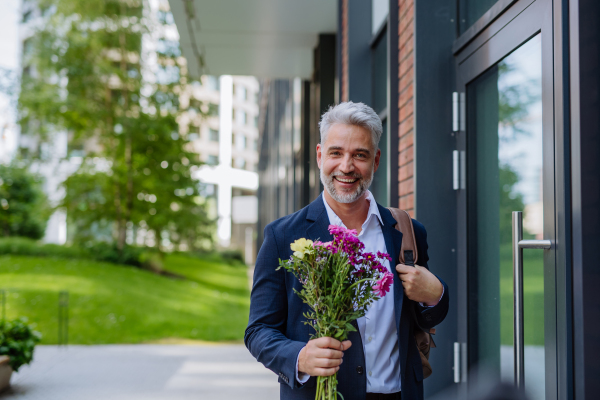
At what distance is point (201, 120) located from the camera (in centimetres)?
2262

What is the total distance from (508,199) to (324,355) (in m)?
1.43

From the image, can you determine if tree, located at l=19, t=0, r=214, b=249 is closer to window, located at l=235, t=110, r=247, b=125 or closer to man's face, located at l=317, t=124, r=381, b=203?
man's face, located at l=317, t=124, r=381, b=203

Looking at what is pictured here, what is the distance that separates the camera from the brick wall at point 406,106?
3.30 metres

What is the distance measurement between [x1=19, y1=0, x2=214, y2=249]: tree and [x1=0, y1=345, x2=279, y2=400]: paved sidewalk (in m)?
11.7

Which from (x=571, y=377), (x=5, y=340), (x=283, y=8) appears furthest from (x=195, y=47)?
(x=571, y=377)

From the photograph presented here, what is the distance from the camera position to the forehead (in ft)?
5.88

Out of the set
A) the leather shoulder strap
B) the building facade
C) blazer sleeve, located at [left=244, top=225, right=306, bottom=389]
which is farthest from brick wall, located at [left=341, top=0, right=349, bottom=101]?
blazer sleeve, located at [left=244, top=225, right=306, bottom=389]

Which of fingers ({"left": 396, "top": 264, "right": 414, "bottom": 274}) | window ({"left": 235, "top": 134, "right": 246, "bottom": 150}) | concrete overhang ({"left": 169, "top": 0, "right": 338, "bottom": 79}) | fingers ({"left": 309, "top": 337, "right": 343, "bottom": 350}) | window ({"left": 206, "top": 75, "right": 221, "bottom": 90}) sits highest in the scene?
window ({"left": 206, "top": 75, "right": 221, "bottom": 90})

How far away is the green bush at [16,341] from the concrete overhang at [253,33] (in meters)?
4.02

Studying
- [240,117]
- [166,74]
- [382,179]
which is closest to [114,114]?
[166,74]

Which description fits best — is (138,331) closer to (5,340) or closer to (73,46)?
(5,340)

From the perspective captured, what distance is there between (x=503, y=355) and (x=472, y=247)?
59 centimetres

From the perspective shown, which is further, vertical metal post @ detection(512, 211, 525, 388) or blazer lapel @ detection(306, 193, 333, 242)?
vertical metal post @ detection(512, 211, 525, 388)

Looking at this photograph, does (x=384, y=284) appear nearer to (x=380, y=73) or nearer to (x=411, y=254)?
(x=411, y=254)
